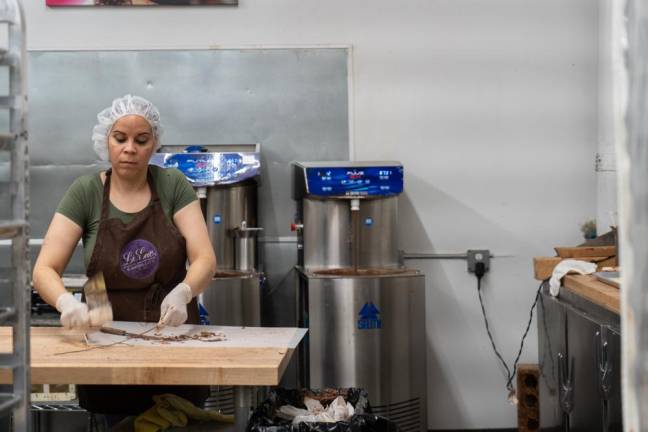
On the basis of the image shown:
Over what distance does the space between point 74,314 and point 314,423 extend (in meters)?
0.71

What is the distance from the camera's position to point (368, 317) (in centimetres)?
405

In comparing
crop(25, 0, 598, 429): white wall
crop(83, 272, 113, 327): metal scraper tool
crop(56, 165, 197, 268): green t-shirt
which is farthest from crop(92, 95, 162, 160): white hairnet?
crop(25, 0, 598, 429): white wall

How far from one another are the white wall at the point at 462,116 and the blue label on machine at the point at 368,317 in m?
0.76

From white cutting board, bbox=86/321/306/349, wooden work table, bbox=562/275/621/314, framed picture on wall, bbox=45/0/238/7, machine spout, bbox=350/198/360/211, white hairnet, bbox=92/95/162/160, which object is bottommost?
white cutting board, bbox=86/321/306/349

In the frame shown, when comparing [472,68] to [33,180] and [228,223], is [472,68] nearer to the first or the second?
[228,223]

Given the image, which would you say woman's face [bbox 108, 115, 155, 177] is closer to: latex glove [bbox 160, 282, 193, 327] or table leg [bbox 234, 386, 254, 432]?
latex glove [bbox 160, 282, 193, 327]

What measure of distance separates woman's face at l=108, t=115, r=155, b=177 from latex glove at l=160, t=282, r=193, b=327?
39 cm

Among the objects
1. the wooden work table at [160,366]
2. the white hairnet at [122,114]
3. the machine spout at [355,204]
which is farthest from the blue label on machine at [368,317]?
the wooden work table at [160,366]

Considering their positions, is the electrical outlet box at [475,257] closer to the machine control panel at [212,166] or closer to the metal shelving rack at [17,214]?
the machine control panel at [212,166]

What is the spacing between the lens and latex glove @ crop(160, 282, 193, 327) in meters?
2.48

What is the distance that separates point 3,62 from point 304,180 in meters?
2.98

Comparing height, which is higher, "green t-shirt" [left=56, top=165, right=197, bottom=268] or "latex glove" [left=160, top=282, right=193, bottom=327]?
"green t-shirt" [left=56, top=165, right=197, bottom=268]

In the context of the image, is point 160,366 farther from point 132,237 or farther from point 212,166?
point 212,166

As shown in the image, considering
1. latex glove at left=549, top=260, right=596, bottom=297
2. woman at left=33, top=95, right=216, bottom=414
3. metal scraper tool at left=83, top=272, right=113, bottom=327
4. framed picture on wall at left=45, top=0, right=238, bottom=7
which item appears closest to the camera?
metal scraper tool at left=83, top=272, right=113, bottom=327
